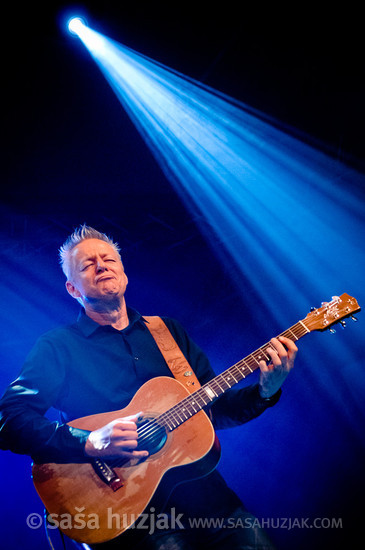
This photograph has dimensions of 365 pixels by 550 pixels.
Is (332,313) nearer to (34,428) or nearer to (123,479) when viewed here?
(123,479)

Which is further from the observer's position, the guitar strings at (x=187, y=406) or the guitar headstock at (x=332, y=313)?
the guitar headstock at (x=332, y=313)

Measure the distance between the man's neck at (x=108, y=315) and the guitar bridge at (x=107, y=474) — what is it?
1.05 metres

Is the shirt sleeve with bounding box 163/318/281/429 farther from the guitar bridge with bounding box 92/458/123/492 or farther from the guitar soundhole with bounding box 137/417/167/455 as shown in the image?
the guitar bridge with bounding box 92/458/123/492

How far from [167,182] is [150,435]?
3.34 m

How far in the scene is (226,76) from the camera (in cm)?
363

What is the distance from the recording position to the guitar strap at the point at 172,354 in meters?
2.42

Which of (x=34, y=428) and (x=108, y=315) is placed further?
(x=108, y=315)

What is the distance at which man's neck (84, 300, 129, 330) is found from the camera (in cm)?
272

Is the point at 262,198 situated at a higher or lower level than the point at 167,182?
lower

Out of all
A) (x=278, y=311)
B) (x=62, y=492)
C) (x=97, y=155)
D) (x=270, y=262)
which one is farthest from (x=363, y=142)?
(x=62, y=492)

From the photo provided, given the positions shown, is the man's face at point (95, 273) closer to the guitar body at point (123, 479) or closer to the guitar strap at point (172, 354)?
the guitar strap at point (172, 354)

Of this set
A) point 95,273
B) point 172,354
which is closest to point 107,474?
point 172,354

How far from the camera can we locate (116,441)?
5.89ft

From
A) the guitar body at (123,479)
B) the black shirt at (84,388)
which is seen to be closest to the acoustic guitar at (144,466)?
the guitar body at (123,479)
